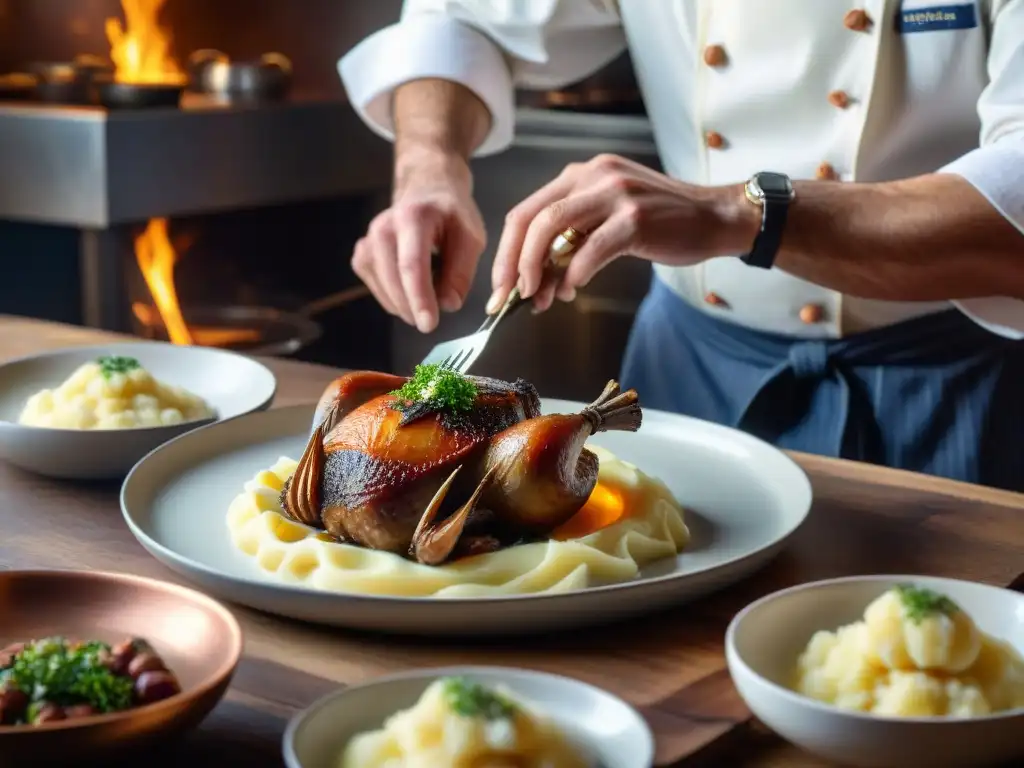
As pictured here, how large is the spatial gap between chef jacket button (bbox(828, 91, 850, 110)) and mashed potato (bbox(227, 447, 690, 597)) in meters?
0.93

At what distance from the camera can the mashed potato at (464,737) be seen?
0.86 m

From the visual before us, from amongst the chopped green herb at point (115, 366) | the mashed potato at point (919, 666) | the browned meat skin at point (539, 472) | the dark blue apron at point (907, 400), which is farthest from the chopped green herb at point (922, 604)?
the dark blue apron at point (907, 400)

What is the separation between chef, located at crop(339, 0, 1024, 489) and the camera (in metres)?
1.85

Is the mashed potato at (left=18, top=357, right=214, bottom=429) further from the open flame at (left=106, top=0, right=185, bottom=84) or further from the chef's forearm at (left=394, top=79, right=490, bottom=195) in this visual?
the open flame at (left=106, top=0, right=185, bottom=84)

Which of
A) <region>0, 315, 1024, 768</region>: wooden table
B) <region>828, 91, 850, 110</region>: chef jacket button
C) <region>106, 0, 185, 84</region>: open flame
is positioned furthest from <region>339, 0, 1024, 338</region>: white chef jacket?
<region>106, 0, 185, 84</region>: open flame

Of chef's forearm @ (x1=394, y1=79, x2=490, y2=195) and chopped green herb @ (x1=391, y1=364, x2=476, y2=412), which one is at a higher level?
chef's forearm @ (x1=394, y1=79, x2=490, y2=195)

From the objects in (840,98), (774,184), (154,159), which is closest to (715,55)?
(840,98)

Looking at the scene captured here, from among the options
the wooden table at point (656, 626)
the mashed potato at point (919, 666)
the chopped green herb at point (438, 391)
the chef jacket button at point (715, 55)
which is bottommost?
the wooden table at point (656, 626)

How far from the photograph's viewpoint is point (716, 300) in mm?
2324

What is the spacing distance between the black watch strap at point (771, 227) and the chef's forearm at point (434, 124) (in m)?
0.55

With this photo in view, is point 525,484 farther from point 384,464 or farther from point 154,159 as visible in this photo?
point 154,159

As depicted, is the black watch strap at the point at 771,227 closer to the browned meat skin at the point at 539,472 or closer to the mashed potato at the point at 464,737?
the browned meat skin at the point at 539,472

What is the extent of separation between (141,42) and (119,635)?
3.86 meters

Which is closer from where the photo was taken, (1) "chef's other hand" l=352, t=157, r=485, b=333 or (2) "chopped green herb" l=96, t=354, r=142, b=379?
(2) "chopped green herb" l=96, t=354, r=142, b=379
